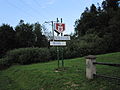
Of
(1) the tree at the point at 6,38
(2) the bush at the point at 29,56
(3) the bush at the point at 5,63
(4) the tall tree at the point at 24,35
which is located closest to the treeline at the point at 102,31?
(2) the bush at the point at 29,56

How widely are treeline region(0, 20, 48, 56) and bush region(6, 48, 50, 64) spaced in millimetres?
10710

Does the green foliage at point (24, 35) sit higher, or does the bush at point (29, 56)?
the green foliage at point (24, 35)

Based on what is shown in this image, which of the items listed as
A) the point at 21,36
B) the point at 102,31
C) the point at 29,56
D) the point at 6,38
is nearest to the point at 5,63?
the point at 29,56

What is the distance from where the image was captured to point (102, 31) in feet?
104

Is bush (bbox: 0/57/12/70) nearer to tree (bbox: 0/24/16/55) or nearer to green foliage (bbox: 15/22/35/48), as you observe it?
tree (bbox: 0/24/16/55)

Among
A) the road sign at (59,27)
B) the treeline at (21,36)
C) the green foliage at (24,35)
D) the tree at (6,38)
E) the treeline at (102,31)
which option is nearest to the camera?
the road sign at (59,27)

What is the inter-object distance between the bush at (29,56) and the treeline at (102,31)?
554cm

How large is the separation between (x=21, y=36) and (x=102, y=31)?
16571 mm

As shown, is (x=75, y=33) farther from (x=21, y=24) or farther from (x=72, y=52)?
(x=72, y=52)

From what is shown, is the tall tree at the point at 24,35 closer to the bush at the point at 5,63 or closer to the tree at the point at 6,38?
the tree at the point at 6,38

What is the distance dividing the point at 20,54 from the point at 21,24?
18.0m

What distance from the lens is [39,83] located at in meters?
7.38

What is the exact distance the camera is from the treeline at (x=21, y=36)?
29880 millimetres

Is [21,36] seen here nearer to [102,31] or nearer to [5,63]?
[5,63]
